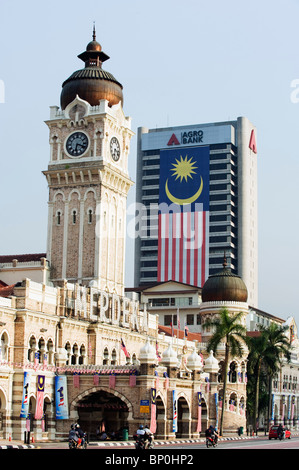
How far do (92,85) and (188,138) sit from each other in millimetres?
91873

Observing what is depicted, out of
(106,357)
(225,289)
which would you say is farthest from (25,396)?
(225,289)

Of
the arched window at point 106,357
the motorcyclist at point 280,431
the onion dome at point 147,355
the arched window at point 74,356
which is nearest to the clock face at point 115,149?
the arched window at point 106,357

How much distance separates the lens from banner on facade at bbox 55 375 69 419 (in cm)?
5769

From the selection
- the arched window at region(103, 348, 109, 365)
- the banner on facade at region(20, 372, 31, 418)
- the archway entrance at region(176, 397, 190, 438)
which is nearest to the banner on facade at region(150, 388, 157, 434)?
the archway entrance at region(176, 397, 190, 438)

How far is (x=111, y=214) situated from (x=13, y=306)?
75.2 ft

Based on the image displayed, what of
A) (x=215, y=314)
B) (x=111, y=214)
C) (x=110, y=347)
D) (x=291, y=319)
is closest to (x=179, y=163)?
(x=291, y=319)

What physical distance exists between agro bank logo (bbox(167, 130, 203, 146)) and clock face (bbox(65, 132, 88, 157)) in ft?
301

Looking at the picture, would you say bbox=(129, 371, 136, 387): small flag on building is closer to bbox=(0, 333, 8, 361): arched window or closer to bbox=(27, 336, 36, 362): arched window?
bbox=(27, 336, 36, 362): arched window

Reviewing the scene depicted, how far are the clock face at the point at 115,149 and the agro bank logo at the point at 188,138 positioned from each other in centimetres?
8965

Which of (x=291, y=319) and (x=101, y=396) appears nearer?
(x=101, y=396)

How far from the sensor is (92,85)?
3076 inches

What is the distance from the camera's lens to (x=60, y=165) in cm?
7788

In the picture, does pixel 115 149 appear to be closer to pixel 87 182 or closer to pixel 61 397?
pixel 87 182

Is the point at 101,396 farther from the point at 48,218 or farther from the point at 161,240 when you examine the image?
the point at 161,240
